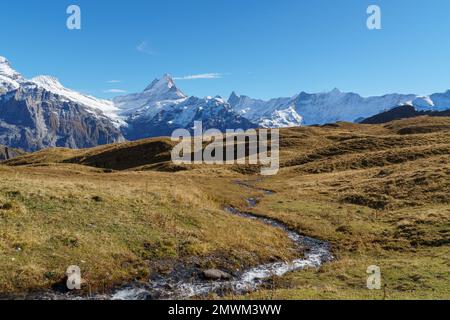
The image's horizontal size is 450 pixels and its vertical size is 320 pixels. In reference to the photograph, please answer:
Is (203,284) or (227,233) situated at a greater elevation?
(227,233)

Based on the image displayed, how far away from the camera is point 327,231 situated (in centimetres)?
4053

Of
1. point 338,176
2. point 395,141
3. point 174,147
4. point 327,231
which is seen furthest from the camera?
point 174,147

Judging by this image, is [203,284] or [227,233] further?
[227,233]

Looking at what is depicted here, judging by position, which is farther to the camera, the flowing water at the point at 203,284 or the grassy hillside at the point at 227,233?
the grassy hillside at the point at 227,233

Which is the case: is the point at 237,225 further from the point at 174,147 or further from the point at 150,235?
the point at 174,147

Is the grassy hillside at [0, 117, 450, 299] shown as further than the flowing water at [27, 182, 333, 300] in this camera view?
Yes

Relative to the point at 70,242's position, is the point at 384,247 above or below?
below

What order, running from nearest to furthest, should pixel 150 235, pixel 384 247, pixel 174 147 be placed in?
pixel 150 235, pixel 384 247, pixel 174 147

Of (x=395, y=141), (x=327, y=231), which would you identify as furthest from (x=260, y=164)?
(x=327, y=231)
